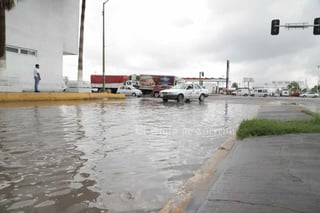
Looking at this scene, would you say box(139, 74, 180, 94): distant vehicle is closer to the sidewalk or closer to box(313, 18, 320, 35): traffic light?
box(313, 18, 320, 35): traffic light

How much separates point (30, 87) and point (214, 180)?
2195 cm

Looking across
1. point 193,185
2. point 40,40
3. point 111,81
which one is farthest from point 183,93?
point 111,81

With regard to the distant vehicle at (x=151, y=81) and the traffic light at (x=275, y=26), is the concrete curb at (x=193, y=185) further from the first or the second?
the distant vehicle at (x=151, y=81)

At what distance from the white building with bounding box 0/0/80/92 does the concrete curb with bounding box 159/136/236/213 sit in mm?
16640

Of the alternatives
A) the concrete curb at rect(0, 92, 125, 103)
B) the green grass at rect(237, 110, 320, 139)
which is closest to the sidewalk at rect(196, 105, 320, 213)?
the green grass at rect(237, 110, 320, 139)

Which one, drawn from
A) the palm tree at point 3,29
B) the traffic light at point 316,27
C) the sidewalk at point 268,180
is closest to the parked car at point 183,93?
the traffic light at point 316,27

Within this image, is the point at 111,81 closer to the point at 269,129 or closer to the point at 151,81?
the point at 151,81

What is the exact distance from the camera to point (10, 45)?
22.9m

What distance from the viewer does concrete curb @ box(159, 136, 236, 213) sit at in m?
3.82

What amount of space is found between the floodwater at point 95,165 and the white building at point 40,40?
13174mm

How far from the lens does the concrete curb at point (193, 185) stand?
382cm

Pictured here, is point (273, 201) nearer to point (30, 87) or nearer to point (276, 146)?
point (276, 146)

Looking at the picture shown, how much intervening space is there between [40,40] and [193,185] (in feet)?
79.1

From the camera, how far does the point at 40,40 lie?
25953 millimetres
